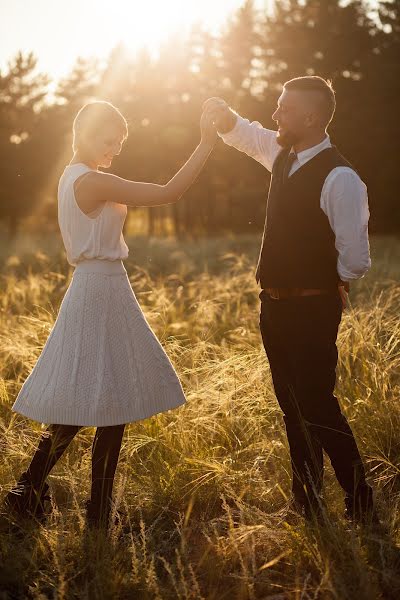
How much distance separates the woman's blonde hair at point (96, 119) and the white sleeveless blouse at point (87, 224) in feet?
0.52

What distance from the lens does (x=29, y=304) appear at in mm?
7848

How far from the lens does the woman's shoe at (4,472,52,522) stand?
3.44m

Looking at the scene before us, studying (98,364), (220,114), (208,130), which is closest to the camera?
(98,364)

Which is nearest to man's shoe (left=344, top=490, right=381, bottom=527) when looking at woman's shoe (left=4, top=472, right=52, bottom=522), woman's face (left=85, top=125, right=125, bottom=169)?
woman's shoe (left=4, top=472, right=52, bottom=522)

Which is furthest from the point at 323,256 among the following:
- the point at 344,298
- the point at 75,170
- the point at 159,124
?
the point at 159,124

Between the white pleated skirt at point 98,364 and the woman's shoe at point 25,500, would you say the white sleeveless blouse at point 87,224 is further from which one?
the woman's shoe at point 25,500

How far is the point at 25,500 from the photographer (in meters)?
3.45

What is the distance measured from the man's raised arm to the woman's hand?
0.12 metres

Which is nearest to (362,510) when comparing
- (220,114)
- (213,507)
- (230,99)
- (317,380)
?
(317,380)

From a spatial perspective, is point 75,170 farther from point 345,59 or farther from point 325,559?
point 345,59

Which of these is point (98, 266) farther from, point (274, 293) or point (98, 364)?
point (274, 293)

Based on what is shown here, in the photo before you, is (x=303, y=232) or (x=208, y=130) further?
(x=208, y=130)

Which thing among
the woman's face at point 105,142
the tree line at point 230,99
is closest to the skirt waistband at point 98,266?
the woman's face at point 105,142

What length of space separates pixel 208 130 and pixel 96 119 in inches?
25.6
